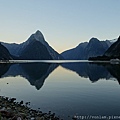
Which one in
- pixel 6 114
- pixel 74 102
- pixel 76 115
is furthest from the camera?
pixel 74 102

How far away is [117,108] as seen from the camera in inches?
1208

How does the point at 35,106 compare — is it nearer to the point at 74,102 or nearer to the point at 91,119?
the point at 74,102

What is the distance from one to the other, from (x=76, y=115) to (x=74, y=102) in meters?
8.07

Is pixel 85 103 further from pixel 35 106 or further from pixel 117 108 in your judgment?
pixel 35 106

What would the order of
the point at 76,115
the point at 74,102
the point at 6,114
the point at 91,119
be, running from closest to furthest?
the point at 6,114 → the point at 91,119 → the point at 76,115 → the point at 74,102

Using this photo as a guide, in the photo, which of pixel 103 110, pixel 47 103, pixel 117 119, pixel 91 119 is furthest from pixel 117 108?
pixel 47 103

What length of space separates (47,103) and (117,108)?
11823mm

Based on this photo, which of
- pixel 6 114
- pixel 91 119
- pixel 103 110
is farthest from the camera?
pixel 103 110

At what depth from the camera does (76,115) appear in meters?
27.2

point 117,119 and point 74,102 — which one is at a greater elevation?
point 74,102

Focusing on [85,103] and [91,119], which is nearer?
[91,119]

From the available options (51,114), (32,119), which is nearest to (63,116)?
(51,114)

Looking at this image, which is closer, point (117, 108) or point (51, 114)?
point (51, 114)

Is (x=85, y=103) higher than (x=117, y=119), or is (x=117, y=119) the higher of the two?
(x=85, y=103)
